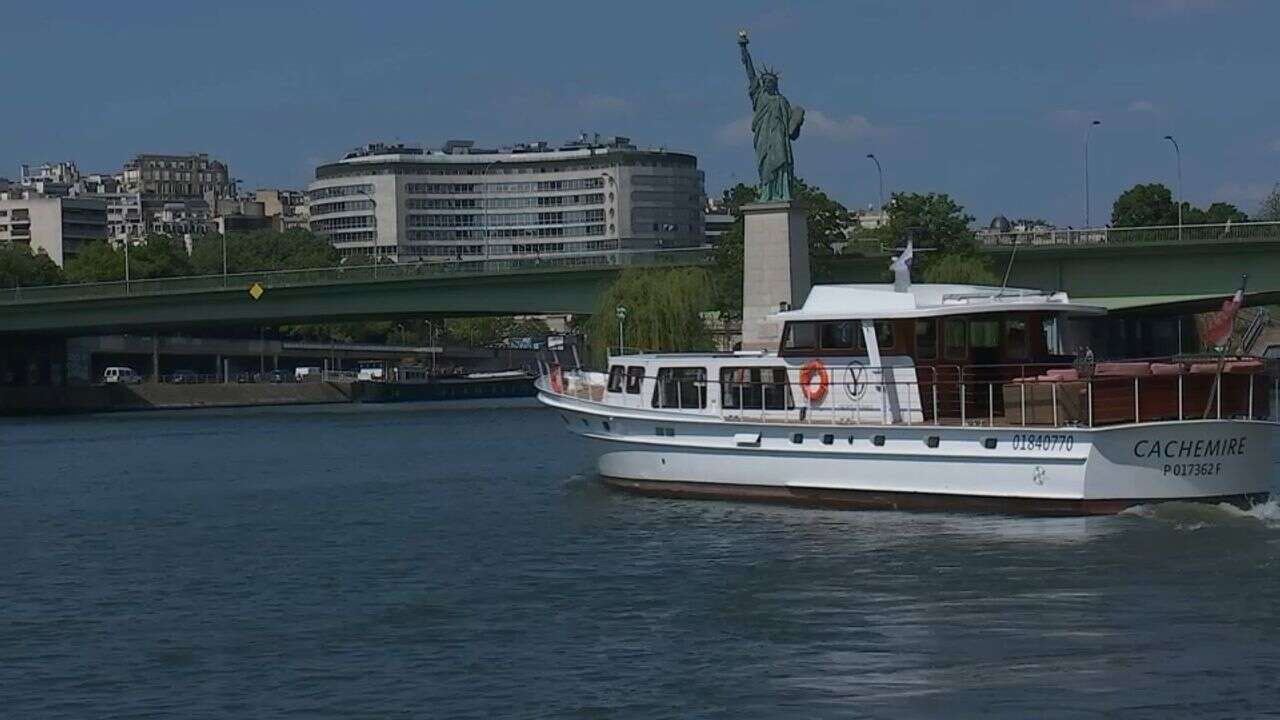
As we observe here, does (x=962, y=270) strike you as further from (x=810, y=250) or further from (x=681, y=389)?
(x=681, y=389)

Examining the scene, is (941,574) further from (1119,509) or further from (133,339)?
(133,339)

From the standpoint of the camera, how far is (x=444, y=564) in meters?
35.2

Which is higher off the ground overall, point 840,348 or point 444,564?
point 840,348

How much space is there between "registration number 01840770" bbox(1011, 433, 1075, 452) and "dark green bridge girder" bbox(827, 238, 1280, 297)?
47.8 metres

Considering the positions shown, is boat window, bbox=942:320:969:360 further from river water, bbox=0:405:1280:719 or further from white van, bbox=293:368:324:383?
white van, bbox=293:368:324:383

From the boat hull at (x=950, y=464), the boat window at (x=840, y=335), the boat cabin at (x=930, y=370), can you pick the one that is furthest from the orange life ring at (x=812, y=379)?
the boat hull at (x=950, y=464)

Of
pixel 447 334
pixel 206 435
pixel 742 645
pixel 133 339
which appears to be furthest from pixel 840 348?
pixel 447 334

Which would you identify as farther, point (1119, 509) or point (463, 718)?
point (1119, 509)

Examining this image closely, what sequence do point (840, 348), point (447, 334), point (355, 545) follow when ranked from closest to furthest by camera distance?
point (355, 545) → point (840, 348) → point (447, 334)

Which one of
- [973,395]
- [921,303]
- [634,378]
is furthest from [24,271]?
[973,395]

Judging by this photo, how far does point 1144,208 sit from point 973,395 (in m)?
121

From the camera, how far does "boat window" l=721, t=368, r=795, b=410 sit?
42.4 m

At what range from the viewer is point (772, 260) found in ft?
255

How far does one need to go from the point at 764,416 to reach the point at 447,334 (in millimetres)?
156427
